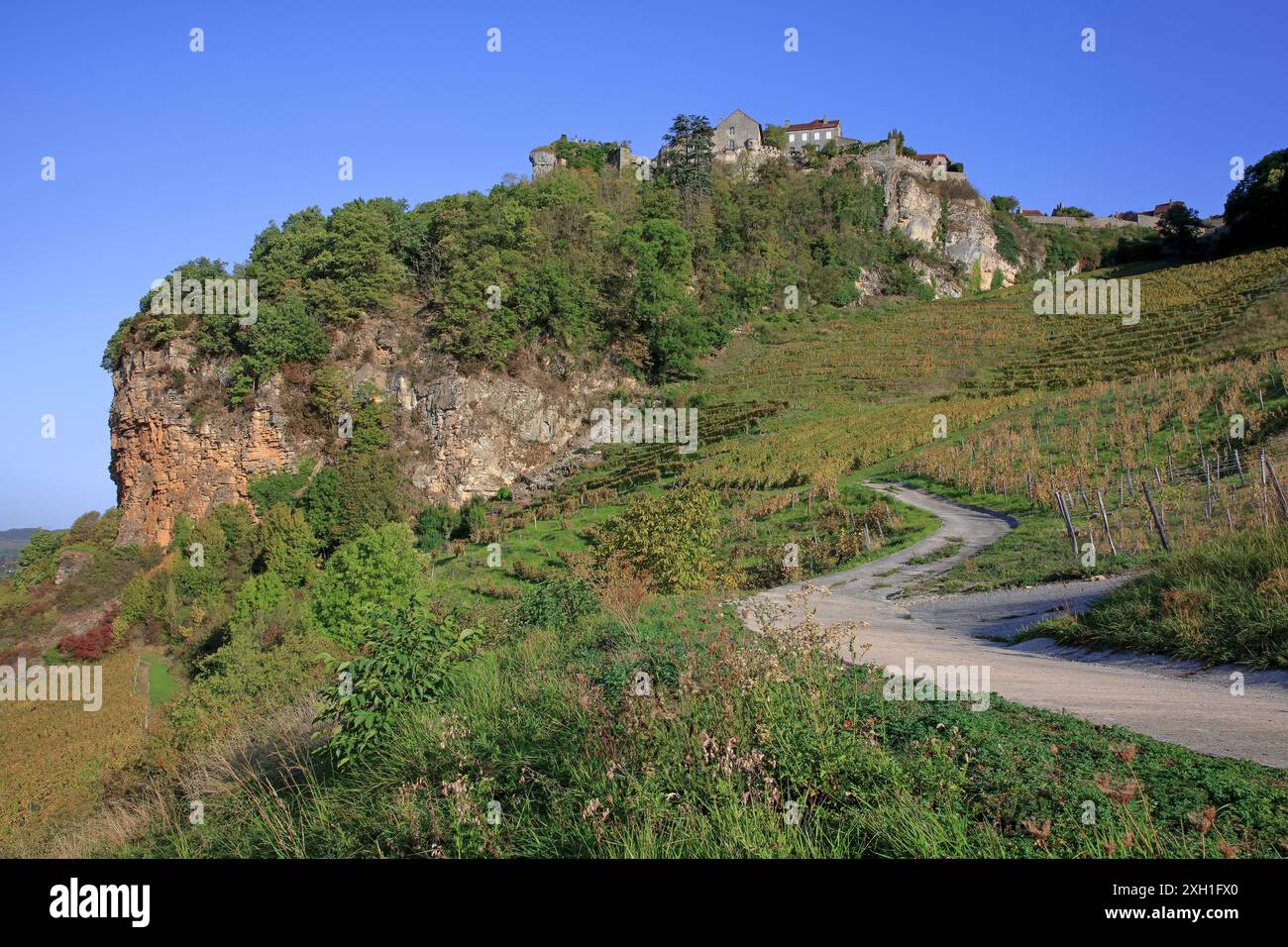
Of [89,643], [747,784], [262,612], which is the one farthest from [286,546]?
[747,784]

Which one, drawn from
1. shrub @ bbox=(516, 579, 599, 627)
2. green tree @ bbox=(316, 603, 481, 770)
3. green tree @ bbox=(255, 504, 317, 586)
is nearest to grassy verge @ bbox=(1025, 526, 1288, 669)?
shrub @ bbox=(516, 579, 599, 627)

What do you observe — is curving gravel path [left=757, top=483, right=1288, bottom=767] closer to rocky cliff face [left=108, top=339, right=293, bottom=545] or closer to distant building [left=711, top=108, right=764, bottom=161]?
rocky cliff face [left=108, top=339, right=293, bottom=545]

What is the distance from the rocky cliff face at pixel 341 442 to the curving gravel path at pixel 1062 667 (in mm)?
48147

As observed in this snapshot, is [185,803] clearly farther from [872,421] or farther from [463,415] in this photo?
[463,415]

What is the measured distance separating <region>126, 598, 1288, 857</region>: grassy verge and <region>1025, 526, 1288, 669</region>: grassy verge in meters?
3.70

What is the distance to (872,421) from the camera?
158ft

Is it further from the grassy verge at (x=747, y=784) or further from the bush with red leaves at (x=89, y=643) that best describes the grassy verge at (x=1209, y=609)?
the bush with red leaves at (x=89, y=643)

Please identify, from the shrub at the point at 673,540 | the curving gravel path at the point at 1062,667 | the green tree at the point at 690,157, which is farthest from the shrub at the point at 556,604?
the green tree at the point at 690,157

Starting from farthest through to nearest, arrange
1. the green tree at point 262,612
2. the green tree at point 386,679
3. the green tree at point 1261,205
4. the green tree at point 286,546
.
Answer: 1. the green tree at point 1261,205
2. the green tree at point 286,546
3. the green tree at point 262,612
4. the green tree at point 386,679

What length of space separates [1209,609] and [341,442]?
67.2 m

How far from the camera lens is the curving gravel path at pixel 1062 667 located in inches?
254

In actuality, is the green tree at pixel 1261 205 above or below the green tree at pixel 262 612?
above

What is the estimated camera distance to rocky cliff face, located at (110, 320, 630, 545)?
65.2m
